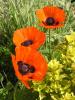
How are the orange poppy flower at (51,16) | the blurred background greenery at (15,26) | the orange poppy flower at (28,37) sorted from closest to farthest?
the orange poppy flower at (28,37) → the orange poppy flower at (51,16) → the blurred background greenery at (15,26)

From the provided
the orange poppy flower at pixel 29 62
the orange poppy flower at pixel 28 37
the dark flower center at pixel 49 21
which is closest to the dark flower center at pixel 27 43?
the orange poppy flower at pixel 28 37

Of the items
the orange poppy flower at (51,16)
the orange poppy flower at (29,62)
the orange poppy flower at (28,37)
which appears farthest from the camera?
the orange poppy flower at (51,16)

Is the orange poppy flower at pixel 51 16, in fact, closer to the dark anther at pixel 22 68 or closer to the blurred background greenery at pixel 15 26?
the blurred background greenery at pixel 15 26

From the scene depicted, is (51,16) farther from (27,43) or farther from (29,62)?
(29,62)

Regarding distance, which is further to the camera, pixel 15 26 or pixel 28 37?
pixel 15 26

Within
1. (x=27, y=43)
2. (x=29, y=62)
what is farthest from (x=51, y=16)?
(x=29, y=62)

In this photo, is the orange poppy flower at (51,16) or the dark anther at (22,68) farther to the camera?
the orange poppy flower at (51,16)

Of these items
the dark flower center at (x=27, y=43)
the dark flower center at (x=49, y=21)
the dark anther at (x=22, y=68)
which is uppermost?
the dark anther at (x=22, y=68)

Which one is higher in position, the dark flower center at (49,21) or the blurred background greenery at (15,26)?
the dark flower center at (49,21)
